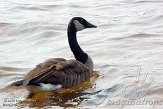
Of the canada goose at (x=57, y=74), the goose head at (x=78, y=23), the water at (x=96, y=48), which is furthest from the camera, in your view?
Answer: the goose head at (x=78, y=23)

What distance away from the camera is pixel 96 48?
1217 cm

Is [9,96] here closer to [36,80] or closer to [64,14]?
[36,80]

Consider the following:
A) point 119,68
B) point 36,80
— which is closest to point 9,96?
point 36,80

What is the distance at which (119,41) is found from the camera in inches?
499

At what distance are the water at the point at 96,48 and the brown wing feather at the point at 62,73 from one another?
0.19 metres

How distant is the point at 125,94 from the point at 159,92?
0.58m

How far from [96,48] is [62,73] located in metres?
3.34

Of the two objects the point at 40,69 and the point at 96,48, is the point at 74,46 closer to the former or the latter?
the point at 40,69

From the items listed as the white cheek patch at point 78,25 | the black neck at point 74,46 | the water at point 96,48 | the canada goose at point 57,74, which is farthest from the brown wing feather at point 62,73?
the white cheek patch at point 78,25

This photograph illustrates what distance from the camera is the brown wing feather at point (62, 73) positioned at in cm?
859

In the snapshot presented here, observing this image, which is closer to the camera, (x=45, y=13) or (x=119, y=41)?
(x=119, y=41)

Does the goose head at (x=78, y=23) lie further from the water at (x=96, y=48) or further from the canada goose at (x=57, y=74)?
the water at (x=96, y=48)

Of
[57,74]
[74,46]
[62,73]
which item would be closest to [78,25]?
[74,46]

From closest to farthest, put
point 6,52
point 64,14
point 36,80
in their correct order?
point 36,80 → point 6,52 → point 64,14
